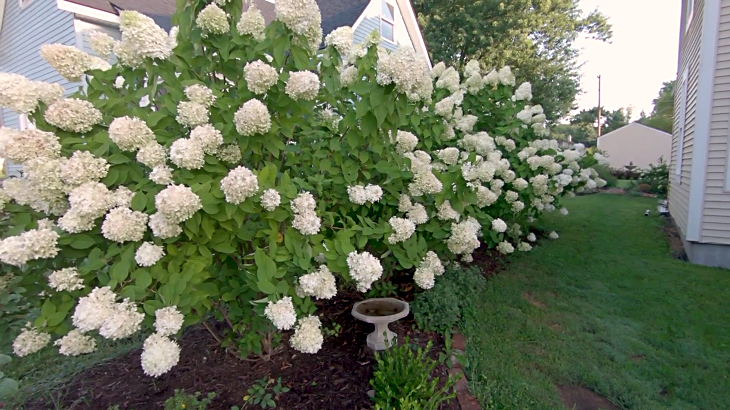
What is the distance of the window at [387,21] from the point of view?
12.8m

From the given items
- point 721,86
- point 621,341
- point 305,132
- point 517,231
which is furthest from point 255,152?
point 721,86

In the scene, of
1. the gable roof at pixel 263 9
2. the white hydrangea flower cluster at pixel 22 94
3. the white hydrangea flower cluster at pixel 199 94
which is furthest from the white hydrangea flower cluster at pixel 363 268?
the gable roof at pixel 263 9

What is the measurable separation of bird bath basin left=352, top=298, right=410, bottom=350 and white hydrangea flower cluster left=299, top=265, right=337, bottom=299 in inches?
28.8

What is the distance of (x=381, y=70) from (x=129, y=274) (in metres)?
1.45

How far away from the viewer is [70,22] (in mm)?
7539

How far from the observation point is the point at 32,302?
1.81 metres

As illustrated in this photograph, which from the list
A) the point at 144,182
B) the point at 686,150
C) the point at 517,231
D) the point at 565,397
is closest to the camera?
the point at 144,182

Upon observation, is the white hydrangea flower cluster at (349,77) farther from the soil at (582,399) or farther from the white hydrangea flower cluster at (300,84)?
the soil at (582,399)

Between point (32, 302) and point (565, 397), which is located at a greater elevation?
point (32, 302)

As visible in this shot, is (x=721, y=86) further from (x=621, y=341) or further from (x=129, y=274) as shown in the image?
(x=129, y=274)

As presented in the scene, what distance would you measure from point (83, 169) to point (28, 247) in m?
0.36

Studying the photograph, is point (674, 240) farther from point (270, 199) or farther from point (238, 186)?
point (238, 186)

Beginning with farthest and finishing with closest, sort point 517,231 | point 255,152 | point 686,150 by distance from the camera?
point 686,150 → point 517,231 → point 255,152

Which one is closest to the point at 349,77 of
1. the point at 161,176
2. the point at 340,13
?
the point at 161,176
